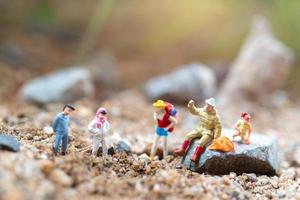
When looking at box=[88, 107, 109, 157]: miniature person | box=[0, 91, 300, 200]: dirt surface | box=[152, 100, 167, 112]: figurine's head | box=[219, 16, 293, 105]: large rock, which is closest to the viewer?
box=[0, 91, 300, 200]: dirt surface

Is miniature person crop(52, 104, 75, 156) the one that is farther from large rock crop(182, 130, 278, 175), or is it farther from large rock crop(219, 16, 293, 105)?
large rock crop(219, 16, 293, 105)

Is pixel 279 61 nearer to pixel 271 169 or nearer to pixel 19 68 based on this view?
pixel 271 169

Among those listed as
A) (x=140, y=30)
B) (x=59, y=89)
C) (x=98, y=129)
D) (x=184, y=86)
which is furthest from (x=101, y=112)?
(x=140, y=30)

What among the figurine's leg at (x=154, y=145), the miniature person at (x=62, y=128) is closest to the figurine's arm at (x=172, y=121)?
the figurine's leg at (x=154, y=145)

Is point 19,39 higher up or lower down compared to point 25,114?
higher up

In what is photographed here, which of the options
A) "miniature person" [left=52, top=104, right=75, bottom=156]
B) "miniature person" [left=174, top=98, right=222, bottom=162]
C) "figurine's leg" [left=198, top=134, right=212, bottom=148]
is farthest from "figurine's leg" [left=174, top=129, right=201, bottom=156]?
"miniature person" [left=52, top=104, right=75, bottom=156]

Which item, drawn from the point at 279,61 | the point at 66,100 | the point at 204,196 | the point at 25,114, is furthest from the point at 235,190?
the point at 279,61

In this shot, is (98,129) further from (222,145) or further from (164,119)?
(222,145)
